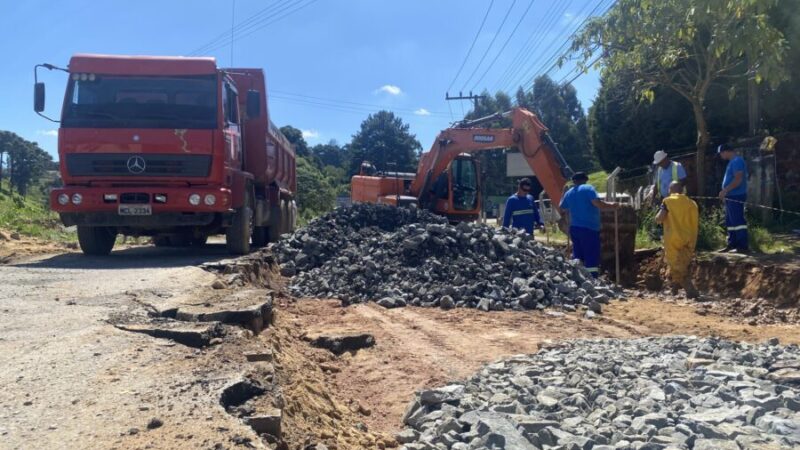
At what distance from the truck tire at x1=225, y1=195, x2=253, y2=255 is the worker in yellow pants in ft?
20.3

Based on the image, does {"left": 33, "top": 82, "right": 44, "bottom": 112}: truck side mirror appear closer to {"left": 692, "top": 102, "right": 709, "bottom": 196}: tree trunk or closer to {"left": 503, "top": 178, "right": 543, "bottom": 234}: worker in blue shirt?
{"left": 503, "top": 178, "right": 543, "bottom": 234}: worker in blue shirt

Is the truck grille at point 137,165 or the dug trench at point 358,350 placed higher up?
the truck grille at point 137,165

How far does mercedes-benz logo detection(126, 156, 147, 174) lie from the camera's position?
9383 mm

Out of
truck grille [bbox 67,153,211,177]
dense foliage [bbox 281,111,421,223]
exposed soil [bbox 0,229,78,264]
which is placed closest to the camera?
truck grille [bbox 67,153,211,177]

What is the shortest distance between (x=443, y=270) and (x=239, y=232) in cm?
361

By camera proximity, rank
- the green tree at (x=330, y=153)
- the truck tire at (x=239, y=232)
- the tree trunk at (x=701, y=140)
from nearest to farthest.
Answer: the truck tire at (x=239, y=232), the tree trunk at (x=701, y=140), the green tree at (x=330, y=153)

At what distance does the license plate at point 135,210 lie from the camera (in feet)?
30.8

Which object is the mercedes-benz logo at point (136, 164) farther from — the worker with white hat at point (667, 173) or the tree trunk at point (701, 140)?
the tree trunk at point (701, 140)

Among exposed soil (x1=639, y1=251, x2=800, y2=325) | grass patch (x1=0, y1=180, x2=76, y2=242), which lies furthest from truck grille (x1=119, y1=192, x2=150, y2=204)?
exposed soil (x1=639, y1=251, x2=800, y2=325)

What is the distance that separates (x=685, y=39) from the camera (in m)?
9.45

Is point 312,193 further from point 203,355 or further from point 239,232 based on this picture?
point 203,355

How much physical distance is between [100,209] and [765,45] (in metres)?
8.95

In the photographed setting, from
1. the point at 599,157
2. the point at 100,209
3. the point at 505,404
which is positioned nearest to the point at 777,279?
the point at 505,404

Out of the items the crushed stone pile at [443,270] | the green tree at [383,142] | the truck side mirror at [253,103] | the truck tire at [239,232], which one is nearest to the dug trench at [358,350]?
the crushed stone pile at [443,270]
